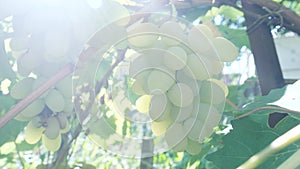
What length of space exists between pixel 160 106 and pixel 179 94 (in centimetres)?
2

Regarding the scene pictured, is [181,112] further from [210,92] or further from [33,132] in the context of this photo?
[33,132]

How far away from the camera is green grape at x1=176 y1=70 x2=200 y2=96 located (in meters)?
0.50

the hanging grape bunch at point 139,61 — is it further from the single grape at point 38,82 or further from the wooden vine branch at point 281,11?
the wooden vine branch at point 281,11

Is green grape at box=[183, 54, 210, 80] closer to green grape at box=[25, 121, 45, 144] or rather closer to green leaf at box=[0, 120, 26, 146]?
green grape at box=[25, 121, 45, 144]

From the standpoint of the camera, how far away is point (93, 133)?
657 millimetres

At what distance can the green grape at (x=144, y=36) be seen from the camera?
50 centimetres

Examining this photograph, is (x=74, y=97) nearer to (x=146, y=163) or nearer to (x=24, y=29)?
(x=24, y=29)

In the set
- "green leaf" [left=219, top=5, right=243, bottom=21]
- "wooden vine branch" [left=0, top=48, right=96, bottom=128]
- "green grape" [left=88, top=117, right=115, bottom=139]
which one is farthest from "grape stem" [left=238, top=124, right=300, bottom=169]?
"green leaf" [left=219, top=5, right=243, bottom=21]

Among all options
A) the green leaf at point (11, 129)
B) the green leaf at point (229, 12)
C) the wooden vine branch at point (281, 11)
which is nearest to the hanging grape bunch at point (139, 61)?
the wooden vine branch at point (281, 11)

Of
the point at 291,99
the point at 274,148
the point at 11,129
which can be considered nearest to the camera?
the point at 274,148

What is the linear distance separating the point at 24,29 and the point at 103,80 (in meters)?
0.15

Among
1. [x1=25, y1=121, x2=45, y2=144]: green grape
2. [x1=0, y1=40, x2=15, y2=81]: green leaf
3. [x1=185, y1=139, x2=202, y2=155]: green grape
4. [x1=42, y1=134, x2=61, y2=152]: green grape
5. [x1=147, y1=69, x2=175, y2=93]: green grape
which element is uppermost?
[x1=0, y1=40, x2=15, y2=81]: green leaf

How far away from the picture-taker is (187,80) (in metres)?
0.50

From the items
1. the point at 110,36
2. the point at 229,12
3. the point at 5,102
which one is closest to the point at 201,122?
the point at 110,36
